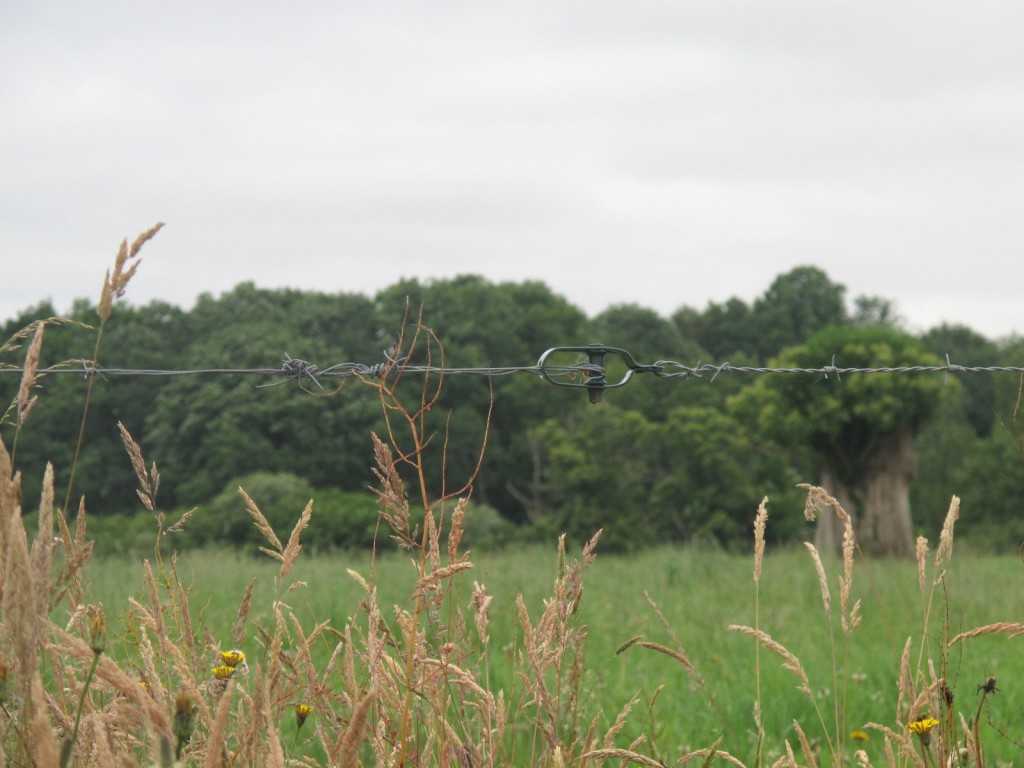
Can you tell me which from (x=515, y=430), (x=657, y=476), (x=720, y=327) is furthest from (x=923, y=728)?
(x=720, y=327)

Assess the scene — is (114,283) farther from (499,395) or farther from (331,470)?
(499,395)

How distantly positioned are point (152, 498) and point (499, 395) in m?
27.6

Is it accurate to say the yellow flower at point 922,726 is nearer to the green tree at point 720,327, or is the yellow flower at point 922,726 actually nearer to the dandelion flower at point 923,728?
the dandelion flower at point 923,728

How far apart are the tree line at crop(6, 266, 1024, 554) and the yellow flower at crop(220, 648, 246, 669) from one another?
42.1 feet

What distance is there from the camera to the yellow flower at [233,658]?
1688 millimetres

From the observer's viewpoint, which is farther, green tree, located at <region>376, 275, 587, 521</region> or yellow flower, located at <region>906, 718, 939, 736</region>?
green tree, located at <region>376, 275, 587, 521</region>

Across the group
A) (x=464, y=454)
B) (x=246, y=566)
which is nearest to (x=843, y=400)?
(x=246, y=566)

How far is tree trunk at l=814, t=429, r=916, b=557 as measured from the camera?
1380cm

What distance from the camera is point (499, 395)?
1160 inches

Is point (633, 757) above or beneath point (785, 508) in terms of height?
above

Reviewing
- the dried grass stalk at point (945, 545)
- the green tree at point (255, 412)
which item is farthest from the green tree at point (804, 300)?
the dried grass stalk at point (945, 545)

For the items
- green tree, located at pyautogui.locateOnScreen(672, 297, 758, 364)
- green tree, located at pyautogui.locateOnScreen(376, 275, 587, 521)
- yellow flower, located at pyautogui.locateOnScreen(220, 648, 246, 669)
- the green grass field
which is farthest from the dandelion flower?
green tree, located at pyautogui.locateOnScreen(672, 297, 758, 364)

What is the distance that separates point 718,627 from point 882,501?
813 centimetres

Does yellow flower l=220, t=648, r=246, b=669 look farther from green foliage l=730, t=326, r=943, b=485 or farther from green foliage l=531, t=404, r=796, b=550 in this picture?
green foliage l=531, t=404, r=796, b=550
